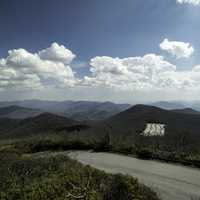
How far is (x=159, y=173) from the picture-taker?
15.5 meters

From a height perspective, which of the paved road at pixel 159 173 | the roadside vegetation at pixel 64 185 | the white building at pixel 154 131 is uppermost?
the roadside vegetation at pixel 64 185

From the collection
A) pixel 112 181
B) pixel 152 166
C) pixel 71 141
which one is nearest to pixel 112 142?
pixel 71 141

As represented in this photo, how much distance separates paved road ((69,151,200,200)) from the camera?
1208cm

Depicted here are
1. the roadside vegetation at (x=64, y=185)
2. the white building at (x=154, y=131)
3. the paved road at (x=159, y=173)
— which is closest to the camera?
the roadside vegetation at (x=64, y=185)

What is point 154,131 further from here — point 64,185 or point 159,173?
point 64,185

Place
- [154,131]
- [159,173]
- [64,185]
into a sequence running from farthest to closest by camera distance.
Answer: [154,131] < [159,173] < [64,185]

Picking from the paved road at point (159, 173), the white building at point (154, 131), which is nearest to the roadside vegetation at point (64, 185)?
the paved road at point (159, 173)

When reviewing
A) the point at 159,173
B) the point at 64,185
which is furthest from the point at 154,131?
the point at 64,185

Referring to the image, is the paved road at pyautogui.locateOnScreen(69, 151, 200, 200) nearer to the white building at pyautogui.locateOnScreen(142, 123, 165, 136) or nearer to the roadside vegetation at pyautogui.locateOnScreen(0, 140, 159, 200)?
the roadside vegetation at pyautogui.locateOnScreen(0, 140, 159, 200)

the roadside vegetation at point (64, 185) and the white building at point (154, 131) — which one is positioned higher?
the roadside vegetation at point (64, 185)

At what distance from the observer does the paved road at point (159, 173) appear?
12.1 metres

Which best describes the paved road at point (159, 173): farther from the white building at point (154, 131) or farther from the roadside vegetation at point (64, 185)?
the white building at point (154, 131)

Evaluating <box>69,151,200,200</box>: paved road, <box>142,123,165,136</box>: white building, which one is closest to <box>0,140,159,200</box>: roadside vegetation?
<box>69,151,200,200</box>: paved road

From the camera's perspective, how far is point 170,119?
5300 inches
